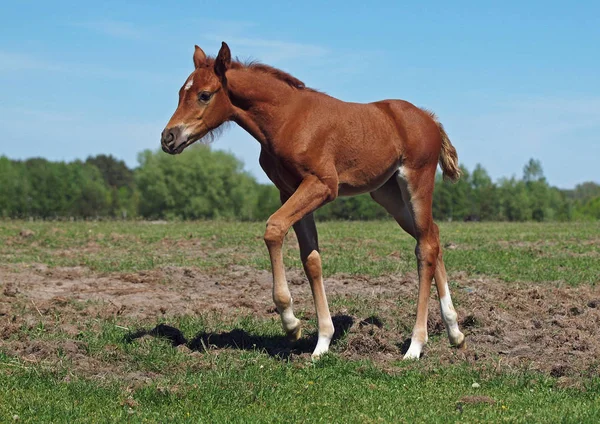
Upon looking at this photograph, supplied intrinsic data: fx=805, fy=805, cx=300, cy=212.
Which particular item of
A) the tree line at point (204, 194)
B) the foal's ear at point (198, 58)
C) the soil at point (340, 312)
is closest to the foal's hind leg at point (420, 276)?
the soil at point (340, 312)

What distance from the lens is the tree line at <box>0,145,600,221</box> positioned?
73.2 m

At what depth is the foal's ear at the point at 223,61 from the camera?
7012 mm

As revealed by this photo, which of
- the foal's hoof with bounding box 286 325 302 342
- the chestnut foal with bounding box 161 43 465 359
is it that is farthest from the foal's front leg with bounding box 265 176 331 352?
the foal's hoof with bounding box 286 325 302 342

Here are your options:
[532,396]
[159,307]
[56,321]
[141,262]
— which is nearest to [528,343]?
[532,396]

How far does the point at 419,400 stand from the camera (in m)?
6.00

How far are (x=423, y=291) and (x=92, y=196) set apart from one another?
Result: 7169cm

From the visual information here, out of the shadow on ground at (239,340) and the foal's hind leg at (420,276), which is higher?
the foal's hind leg at (420,276)

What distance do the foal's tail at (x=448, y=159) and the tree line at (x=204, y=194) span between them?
201 feet

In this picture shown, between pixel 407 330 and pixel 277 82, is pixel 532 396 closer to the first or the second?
pixel 407 330

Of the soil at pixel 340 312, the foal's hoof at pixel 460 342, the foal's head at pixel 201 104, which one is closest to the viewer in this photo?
the foal's head at pixel 201 104

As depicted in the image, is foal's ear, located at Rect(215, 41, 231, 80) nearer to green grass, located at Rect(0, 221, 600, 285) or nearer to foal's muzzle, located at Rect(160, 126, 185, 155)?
foal's muzzle, located at Rect(160, 126, 185, 155)

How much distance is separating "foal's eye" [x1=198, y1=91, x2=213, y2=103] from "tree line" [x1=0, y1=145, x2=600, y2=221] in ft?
207

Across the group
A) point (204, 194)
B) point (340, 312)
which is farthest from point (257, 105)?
Result: point (204, 194)

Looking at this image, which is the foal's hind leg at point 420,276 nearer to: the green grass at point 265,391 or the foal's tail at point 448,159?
the green grass at point 265,391
